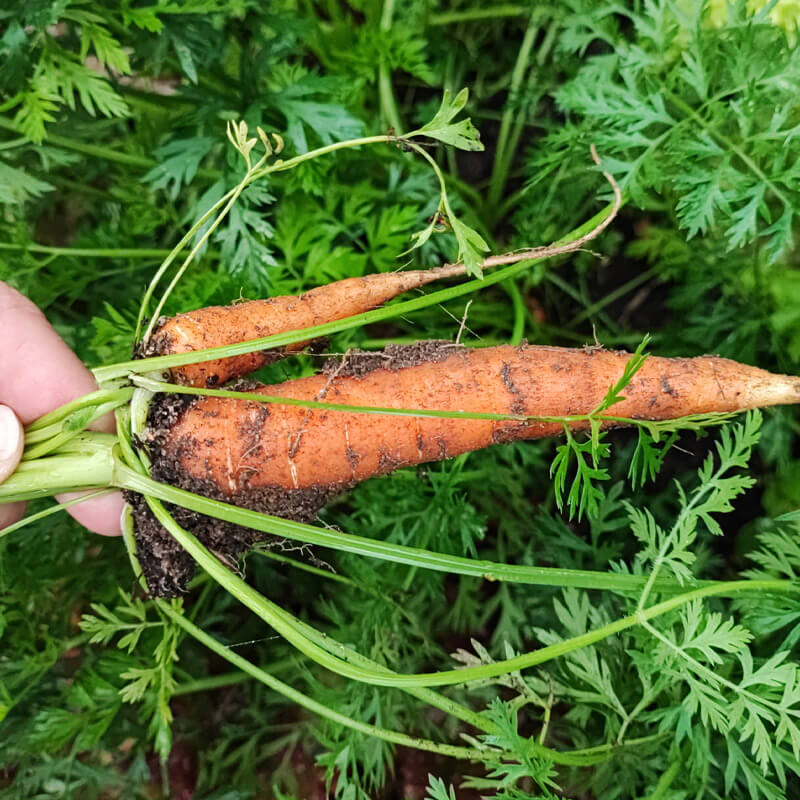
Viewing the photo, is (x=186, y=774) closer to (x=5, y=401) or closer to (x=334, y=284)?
(x=5, y=401)

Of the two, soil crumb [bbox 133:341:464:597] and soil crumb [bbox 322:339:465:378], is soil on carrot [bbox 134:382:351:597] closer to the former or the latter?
soil crumb [bbox 133:341:464:597]

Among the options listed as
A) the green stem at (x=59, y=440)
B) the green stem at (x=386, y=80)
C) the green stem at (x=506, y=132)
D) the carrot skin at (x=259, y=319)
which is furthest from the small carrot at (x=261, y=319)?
the green stem at (x=506, y=132)

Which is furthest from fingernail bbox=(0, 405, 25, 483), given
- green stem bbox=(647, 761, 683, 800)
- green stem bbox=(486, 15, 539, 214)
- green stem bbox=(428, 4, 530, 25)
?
green stem bbox=(428, 4, 530, 25)

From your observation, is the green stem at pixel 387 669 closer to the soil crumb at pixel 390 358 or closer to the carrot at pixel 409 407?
the carrot at pixel 409 407

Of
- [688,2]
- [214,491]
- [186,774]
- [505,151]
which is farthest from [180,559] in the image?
[688,2]

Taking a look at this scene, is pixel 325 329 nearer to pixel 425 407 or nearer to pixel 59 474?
pixel 425 407
